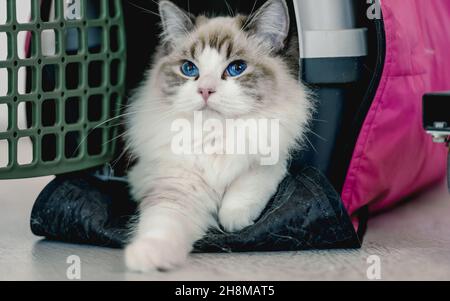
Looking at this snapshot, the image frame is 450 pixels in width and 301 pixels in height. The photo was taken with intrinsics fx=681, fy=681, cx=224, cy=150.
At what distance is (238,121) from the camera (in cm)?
153

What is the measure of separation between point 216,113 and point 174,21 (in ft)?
0.90

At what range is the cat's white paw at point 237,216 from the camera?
148 centimetres

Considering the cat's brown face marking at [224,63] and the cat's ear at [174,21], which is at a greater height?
the cat's ear at [174,21]

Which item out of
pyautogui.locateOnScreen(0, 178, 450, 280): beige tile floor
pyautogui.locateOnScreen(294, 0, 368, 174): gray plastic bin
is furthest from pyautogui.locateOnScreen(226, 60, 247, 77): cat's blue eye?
pyautogui.locateOnScreen(0, 178, 450, 280): beige tile floor

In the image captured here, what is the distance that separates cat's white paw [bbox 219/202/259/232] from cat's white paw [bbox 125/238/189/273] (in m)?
0.19

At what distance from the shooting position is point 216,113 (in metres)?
1.52

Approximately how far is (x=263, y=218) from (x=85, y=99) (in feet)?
1.75

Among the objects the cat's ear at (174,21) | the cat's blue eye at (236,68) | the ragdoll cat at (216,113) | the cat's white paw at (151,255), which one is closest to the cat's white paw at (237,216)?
the ragdoll cat at (216,113)

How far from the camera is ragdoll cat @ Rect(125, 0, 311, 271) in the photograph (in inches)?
58.7

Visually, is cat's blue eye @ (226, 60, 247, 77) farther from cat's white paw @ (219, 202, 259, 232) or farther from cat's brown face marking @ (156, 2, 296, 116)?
cat's white paw @ (219, 202, 259, 232)

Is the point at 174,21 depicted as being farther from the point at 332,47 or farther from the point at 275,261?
the point at 275,261

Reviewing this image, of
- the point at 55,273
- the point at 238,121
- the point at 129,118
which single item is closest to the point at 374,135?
the point at 238,121

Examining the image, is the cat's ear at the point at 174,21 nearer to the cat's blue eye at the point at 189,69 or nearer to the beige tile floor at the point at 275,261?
the cat's blue eye at the point at 189,69

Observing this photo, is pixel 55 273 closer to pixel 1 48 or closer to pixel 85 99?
pixel 85 99
